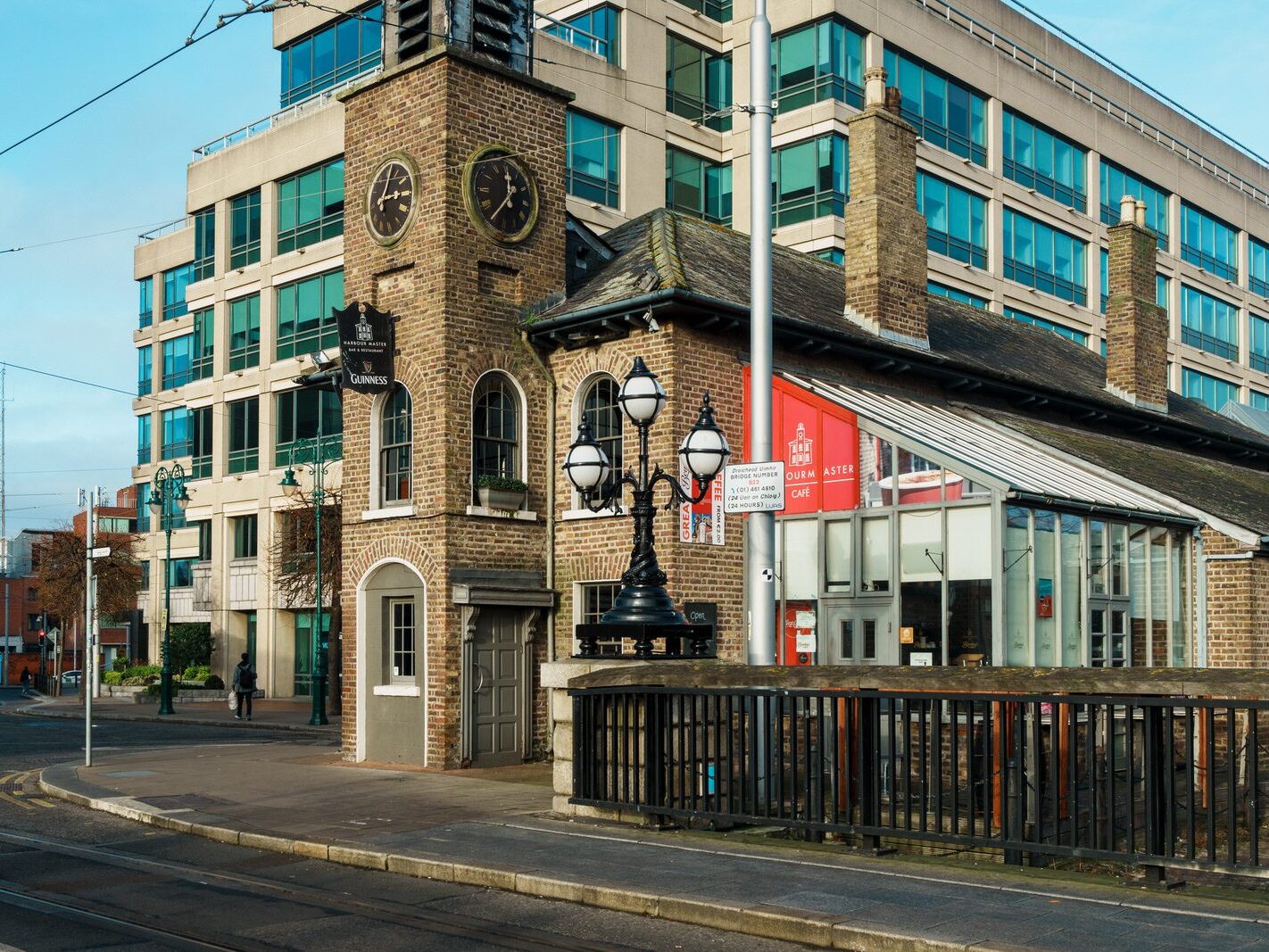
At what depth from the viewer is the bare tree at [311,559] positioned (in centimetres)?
3694

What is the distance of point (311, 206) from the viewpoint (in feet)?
138

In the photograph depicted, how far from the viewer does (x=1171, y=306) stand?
5116 cm

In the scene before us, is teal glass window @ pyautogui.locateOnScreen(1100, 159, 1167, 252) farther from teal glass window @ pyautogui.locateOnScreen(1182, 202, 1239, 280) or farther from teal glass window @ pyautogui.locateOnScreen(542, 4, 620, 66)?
teal glass window @ pyautogui.locateOnScreen(542, 4, 620, 66)

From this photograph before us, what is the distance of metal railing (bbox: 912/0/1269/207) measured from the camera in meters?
43.6

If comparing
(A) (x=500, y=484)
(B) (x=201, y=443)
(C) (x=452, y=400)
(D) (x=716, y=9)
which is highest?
(D) (x=716, y=9)

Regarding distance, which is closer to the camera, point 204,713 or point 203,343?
point 204,713

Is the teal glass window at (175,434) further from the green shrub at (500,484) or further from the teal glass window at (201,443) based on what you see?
the green shrub at (500,484)

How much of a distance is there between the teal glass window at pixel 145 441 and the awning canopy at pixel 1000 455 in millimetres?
40031

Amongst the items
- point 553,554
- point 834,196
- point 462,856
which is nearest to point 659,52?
point 834,196

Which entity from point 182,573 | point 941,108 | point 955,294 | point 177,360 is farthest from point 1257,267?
point 182,573

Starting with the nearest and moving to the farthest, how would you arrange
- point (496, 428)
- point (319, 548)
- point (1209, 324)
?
point (496, 428), point (319, 548), point (1209, 324)

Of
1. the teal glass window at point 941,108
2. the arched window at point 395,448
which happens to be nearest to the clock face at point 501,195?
the arched window at point 395,448

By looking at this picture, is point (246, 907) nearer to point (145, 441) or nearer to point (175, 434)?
point (175, 434)

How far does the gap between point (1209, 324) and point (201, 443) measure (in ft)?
127
